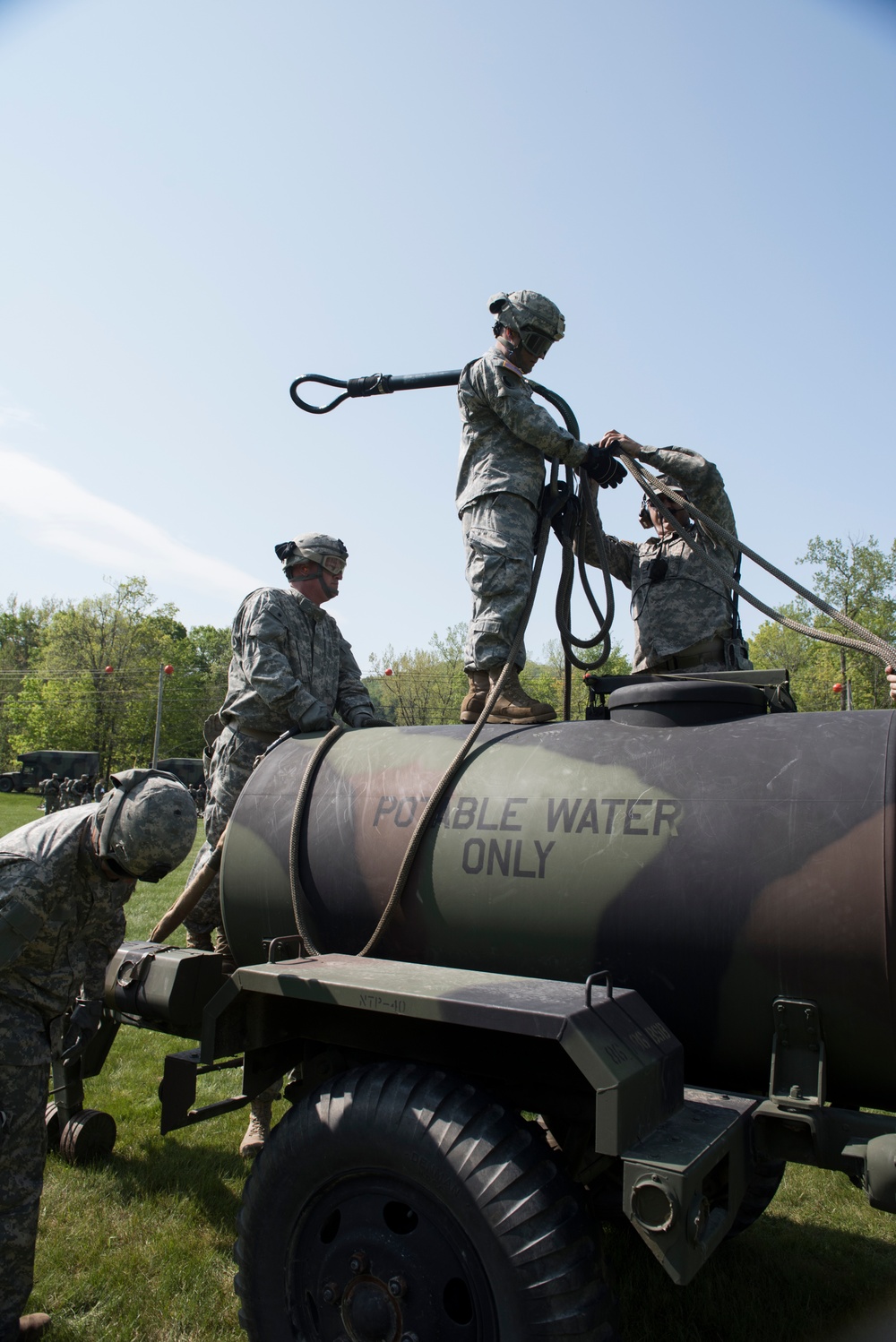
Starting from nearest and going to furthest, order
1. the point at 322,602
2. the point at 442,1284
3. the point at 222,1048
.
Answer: the point at 442,1284, the point at 222,1048, the point at 322,602

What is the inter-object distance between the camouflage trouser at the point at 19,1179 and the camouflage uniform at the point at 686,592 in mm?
3418

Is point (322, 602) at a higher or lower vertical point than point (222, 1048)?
higher

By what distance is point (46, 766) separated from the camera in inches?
1607

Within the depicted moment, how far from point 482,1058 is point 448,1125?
39 cm

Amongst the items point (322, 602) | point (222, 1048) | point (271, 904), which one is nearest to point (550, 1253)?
point (222, 1048)

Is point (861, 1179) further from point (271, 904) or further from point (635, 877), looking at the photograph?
point (271, 904)

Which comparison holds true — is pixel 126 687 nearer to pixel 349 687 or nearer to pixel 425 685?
pixel 425 685

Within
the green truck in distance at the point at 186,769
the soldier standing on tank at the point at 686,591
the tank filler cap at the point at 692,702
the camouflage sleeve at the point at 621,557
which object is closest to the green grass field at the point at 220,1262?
the tank filler cap at the point at 692,702

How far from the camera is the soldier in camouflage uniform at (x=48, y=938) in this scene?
3.17 m

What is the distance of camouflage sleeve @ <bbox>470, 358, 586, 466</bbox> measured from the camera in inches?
160

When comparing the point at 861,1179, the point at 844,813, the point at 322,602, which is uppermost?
the point at 322,602

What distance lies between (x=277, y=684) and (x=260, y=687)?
3.8 inches

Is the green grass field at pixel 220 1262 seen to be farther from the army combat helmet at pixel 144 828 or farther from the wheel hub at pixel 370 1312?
the army combat helmet at pixel 144 828

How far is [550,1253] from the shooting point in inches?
86.7
